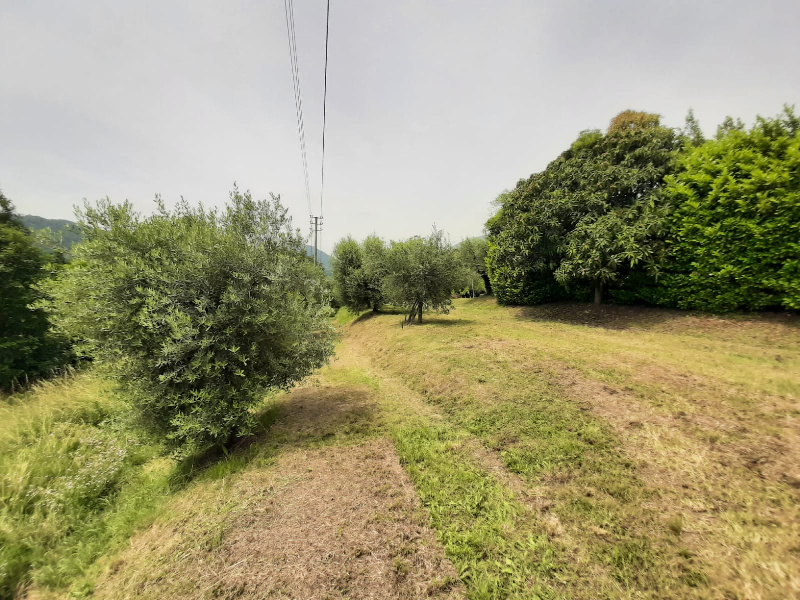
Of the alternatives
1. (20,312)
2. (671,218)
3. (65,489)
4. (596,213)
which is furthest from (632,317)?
(20,312)

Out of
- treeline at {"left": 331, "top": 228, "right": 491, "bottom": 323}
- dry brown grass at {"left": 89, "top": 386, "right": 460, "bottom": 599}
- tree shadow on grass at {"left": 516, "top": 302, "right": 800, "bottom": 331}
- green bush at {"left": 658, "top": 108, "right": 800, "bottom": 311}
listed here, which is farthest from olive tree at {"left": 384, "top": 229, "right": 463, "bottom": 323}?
dry brown grass at {"left": 89, "top": 386, "right": 460, "bottom": 599}

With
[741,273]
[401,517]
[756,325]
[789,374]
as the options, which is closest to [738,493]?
[401,517]

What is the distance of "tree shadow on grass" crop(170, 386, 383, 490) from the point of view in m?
6.19

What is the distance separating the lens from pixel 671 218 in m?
13.7

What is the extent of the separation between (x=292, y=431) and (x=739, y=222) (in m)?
18.3

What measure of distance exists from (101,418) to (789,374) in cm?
1938

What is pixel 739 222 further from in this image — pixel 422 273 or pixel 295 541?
pixel 295 541

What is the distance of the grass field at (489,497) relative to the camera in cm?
337

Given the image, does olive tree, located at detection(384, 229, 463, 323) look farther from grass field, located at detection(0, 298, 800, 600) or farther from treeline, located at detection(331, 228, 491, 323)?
grass field, located at detection(0, 298, 800, 600)

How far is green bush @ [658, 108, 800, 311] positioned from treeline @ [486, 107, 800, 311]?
40 millimetres

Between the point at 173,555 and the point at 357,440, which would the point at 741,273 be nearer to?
the point at 357,440

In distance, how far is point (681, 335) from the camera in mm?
11898

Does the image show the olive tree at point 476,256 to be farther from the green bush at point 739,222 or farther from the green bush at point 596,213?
the green bush at point 739,222

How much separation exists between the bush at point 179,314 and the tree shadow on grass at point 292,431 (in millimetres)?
654
